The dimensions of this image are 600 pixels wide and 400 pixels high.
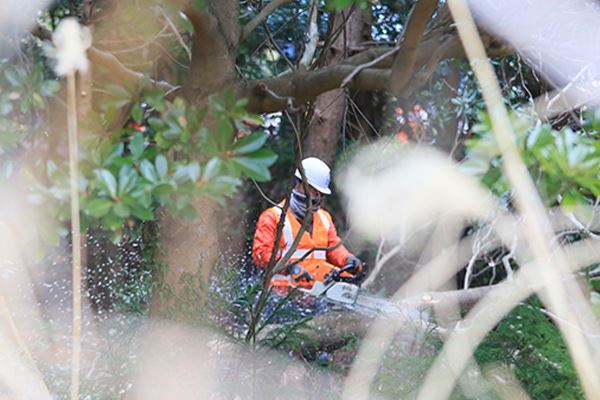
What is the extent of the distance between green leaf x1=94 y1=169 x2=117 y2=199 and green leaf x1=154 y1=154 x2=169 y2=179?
0.10m

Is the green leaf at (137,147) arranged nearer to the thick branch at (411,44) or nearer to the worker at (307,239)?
the thick branch at (411,44)

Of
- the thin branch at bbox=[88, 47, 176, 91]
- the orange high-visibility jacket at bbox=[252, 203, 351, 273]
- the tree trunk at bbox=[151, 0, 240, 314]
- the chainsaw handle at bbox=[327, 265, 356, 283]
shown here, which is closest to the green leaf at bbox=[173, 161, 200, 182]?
the thin branch at bbox=[88, 47, 176, 91]

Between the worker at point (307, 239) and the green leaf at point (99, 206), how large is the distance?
318cm

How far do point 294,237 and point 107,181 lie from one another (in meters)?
4.17

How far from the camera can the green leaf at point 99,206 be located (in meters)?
1.94

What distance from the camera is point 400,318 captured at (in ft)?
15.6

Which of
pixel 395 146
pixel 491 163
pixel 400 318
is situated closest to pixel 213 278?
pixel 400 318

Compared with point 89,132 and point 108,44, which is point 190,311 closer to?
point 108,44

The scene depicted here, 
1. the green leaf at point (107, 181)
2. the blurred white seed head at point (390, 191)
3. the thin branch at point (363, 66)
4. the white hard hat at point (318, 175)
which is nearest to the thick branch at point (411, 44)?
the thin branch at point (363, 66)

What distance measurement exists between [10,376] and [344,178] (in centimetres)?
583

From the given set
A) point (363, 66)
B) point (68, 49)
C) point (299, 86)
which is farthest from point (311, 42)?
point (68, 49)

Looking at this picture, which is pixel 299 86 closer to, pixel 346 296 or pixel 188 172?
pixel 188 172

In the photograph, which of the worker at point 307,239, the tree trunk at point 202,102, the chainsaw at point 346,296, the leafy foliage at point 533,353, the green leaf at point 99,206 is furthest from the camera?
the worker at point 307,239

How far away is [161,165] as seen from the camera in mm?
2068
